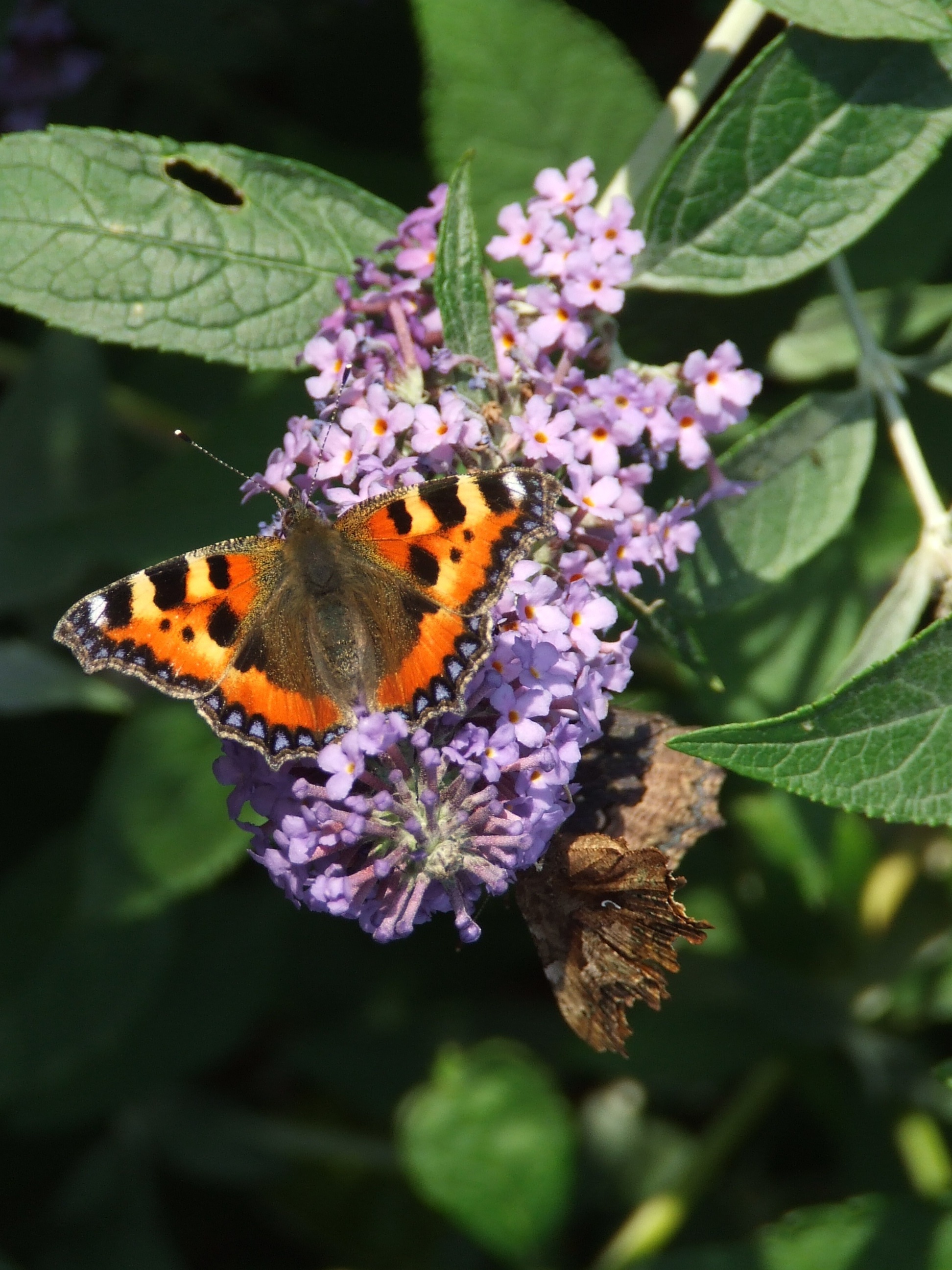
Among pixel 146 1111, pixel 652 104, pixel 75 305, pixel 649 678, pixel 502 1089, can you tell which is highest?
pixel 652 104

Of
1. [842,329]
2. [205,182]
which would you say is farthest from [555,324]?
[842,329]

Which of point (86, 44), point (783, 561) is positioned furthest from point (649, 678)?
point (86, 44)

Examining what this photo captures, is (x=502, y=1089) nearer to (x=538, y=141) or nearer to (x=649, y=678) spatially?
(x=649, y=678)

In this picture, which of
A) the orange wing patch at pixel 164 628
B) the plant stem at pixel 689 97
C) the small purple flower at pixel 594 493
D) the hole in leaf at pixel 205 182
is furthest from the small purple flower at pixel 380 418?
the plant stem at pixel 689 97

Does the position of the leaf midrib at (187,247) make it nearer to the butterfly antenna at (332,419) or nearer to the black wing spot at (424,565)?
the butterfly antenna at (332,419)

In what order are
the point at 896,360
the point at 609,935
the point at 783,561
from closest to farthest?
the point at 609,935 → the point at 783,561 → the point at 896,360

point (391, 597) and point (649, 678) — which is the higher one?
point (391, 597)

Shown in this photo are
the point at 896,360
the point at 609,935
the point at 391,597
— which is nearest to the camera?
the point at 609,935
